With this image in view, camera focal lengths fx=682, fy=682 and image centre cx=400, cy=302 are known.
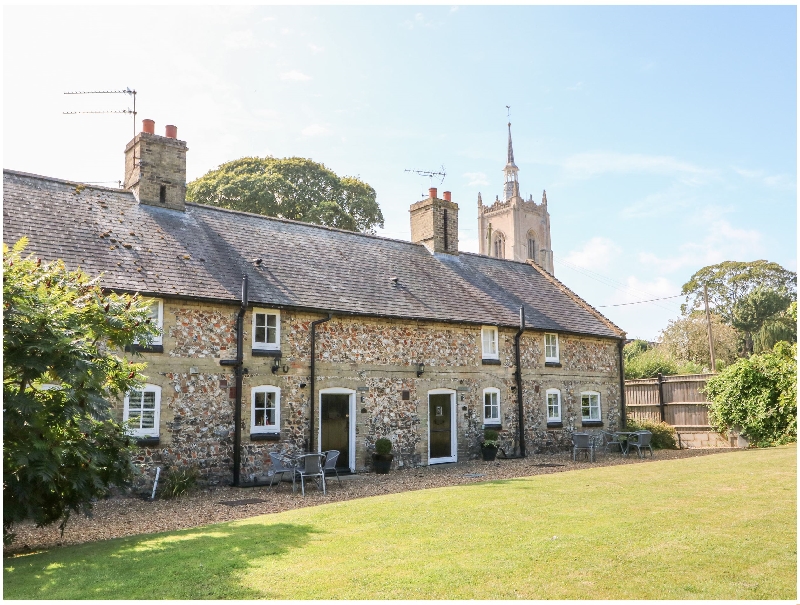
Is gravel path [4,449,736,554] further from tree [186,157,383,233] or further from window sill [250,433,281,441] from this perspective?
tree [186,157,383,233]

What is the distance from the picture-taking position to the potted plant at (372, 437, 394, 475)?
1734cm

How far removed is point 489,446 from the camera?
64.5ft

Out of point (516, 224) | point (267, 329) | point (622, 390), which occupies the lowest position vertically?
point (622, 390)

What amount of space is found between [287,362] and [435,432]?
5.10 metres

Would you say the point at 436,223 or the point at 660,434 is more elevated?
the point at 436,223

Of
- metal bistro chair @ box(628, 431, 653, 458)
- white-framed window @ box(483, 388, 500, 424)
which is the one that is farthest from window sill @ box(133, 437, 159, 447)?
metal bistro chair @ box(628, 431, 653, 458)

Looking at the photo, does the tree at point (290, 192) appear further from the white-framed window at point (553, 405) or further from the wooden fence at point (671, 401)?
the white-framed window at point (553, 405)

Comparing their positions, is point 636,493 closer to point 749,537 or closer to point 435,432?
point 749,537

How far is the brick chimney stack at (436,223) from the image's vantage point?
24.0 m

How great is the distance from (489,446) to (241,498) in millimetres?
8313

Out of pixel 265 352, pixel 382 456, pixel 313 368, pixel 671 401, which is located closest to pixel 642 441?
pixel 671 401

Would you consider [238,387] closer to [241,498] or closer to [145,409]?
[145,409]

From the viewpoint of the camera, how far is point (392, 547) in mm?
8047

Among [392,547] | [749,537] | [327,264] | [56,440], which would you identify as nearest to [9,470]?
[56,440]
